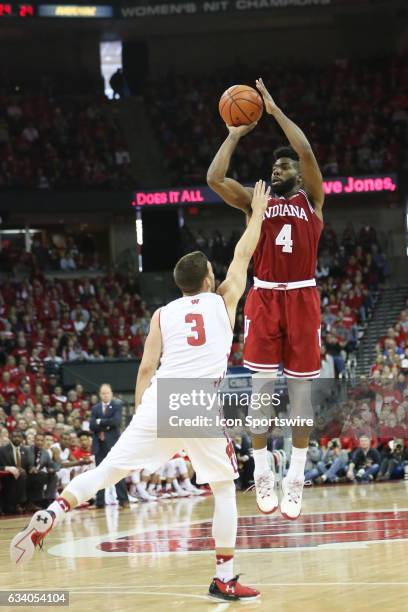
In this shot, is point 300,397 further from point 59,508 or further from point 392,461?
point 392,461

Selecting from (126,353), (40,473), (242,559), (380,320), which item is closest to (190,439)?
(242,559)

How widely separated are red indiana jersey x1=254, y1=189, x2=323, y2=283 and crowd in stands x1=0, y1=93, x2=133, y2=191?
2395cm

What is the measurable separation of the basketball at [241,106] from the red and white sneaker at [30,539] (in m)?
3.35

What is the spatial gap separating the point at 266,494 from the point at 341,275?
22.6 meters

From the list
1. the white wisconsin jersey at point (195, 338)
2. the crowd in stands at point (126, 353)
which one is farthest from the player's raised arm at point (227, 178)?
the crowd in stands at point (126, 353)

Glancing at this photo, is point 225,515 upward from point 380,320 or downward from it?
downward

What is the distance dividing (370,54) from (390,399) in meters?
19.1

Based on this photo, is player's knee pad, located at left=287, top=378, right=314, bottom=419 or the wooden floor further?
player's knee pad, located at left=287, top=378, right=314, bottom=419

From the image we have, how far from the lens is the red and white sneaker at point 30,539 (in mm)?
7711

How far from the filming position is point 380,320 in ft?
98.9

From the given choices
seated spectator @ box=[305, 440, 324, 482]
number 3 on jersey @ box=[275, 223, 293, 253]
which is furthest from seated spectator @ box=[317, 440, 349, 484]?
number 3 on jersey @ box=[275, 223, 293, 253]

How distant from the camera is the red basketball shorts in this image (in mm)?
9172

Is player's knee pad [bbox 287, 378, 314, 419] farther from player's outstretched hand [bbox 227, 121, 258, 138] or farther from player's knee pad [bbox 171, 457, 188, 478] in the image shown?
player's knee pad [bbox 171, 457, 188, 478]

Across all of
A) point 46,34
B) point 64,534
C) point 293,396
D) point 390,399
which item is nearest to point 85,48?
point 46,34
